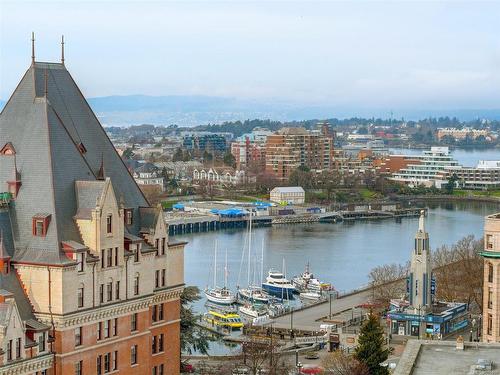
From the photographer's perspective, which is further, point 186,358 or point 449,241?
point 449,241

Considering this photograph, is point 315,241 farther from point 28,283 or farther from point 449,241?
point 28,283

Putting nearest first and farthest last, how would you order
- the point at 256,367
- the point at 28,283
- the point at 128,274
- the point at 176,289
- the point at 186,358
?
1. the point at 28,283
2. the point at 128,274
3. the point at 176,289
4. the point at 256,367
5. the point at 186,358

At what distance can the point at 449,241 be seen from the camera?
82.9m

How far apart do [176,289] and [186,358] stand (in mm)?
7710

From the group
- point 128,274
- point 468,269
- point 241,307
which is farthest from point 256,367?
point 241,307

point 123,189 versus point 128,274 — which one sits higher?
point 123,189

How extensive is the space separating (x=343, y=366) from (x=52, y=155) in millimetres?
10168

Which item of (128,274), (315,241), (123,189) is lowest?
(315,241)

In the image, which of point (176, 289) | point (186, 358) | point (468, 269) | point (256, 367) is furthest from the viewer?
point (468, 269)

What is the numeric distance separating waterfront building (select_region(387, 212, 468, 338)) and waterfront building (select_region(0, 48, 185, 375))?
584 inches

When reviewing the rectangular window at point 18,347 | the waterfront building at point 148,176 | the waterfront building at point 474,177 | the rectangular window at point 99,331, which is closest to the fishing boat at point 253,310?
the rectangular window at point 99,331

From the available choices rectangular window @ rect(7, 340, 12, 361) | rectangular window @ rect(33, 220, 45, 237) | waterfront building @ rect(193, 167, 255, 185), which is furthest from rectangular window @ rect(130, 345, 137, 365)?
waterfront building @ rect(193, 167, 255, 185)

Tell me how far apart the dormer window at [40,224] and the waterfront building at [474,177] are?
119833 millimetres

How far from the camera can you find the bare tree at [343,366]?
2969 centimetres
